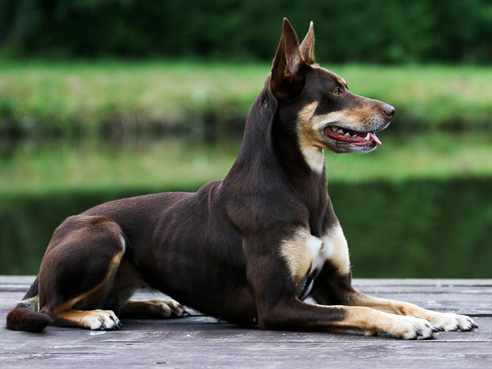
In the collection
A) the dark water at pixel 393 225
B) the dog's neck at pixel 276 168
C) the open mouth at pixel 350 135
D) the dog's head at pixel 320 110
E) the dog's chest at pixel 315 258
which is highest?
the dog's head at pixel 320 110

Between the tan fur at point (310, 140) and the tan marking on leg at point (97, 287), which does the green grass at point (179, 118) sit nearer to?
the tan marking on leg at point (97, 287)

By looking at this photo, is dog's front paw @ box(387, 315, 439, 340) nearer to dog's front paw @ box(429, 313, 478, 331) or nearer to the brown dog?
the brown dog

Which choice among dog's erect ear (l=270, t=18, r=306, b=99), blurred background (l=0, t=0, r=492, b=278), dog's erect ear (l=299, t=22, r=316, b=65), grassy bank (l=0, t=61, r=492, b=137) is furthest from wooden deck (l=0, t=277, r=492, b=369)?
grassy bank (l=0, t=61, r=492, b=137)

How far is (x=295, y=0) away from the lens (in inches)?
1437

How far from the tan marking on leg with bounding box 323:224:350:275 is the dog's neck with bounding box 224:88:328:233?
0.32ft

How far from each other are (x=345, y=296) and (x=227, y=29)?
32582 millimetres

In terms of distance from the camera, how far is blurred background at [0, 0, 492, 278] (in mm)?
10841

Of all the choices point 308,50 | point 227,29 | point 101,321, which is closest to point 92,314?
point 101,321

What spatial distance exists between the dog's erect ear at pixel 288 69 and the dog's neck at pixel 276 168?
2.9 inches

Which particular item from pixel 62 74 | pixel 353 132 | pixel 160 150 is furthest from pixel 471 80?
pixel 353 132

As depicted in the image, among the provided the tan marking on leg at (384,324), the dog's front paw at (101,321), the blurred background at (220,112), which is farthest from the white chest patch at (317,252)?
the blurred background at (220,112)

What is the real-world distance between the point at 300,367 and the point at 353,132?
128cm

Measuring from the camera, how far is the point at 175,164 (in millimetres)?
15836

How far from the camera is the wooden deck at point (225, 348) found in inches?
129
